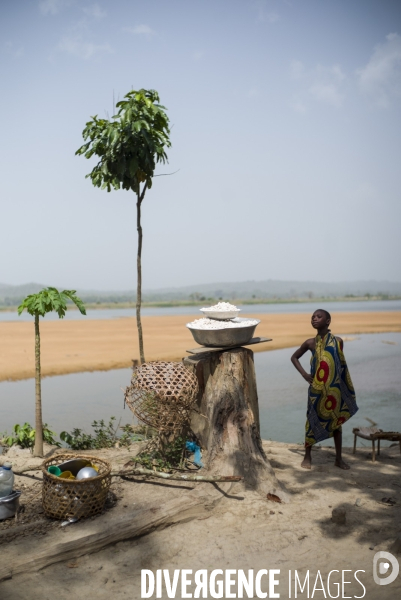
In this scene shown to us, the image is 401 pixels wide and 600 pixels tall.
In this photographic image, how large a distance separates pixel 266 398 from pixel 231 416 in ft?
20.1

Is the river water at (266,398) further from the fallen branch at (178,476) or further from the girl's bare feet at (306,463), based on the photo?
the girl's bare feet at (306,463)

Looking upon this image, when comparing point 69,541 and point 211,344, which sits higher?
point 211,344

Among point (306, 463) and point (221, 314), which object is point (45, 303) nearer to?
point (221, 314)

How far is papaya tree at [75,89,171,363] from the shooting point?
764 cm

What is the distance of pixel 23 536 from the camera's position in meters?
4.12

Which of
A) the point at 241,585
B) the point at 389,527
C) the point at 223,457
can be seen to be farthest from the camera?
the point at 223,457

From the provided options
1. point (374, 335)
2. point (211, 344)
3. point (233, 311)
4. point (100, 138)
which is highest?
point (100, 138)

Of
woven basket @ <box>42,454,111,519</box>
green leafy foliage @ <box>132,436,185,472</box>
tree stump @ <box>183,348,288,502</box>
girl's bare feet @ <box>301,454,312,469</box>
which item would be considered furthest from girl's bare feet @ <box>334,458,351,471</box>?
woven basket @ <box>42,454,111,519</box>

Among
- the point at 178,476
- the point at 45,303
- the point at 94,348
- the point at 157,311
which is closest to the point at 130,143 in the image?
the point at 45,303

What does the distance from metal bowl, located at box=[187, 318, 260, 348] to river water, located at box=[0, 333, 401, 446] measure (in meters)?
1.55

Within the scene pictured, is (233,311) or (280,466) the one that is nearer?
(233,311)

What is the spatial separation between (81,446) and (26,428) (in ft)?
2.51

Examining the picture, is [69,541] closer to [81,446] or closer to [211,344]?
[211,344]

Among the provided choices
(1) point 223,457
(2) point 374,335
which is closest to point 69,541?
(1) point 223,457
